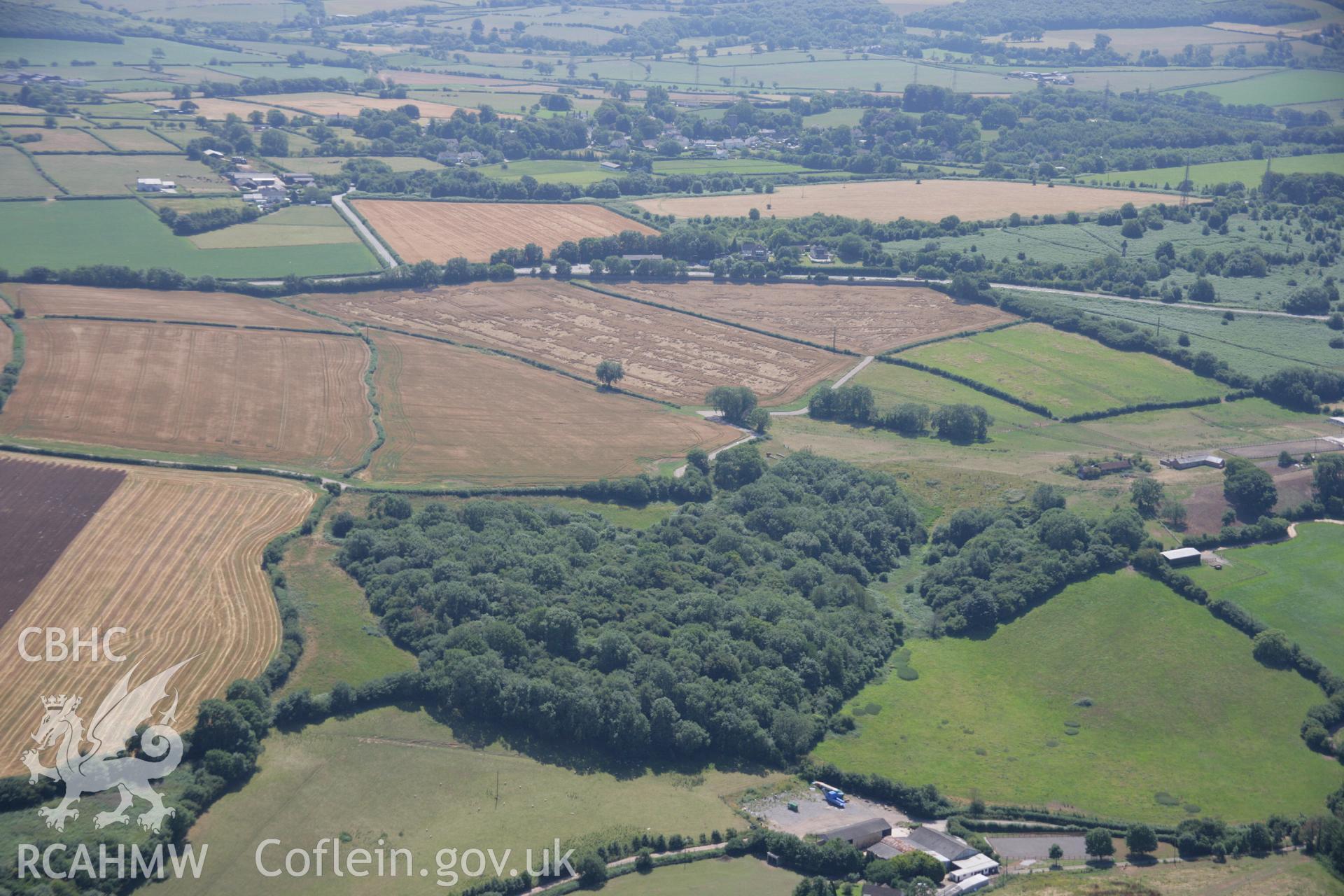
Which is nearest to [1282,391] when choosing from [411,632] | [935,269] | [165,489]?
[935,269]

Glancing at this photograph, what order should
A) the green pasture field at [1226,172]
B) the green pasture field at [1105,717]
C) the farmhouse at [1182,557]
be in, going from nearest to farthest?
the green pasture field at [1105,717] → the farmhouse at [1182,557] → the green pasture field at [1226,172]

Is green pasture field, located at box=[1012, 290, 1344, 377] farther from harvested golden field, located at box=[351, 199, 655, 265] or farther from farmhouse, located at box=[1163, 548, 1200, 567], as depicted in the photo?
harvested golden field, located at box=[351, 199, 655, 265]

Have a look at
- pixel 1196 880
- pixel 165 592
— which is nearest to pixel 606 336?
pixel 165 592

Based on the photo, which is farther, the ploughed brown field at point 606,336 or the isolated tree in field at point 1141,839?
the ploughed brown field at point 606,336

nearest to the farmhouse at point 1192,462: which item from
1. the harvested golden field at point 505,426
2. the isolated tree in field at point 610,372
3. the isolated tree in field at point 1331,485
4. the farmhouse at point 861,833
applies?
the isolated tree in field at point 1331,485

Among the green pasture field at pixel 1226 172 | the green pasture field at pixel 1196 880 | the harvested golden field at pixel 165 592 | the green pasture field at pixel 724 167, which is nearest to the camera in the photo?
the green pasture field at pixel 1196 880

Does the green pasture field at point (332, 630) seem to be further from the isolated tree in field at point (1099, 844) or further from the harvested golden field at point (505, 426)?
the isolated tree in field at point (1099, 844)

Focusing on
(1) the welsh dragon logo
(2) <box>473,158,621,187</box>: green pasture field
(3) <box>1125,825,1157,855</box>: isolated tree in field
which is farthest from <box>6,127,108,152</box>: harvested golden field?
(3) <box>1125,825,1157,855</box>: isolated tree in field
